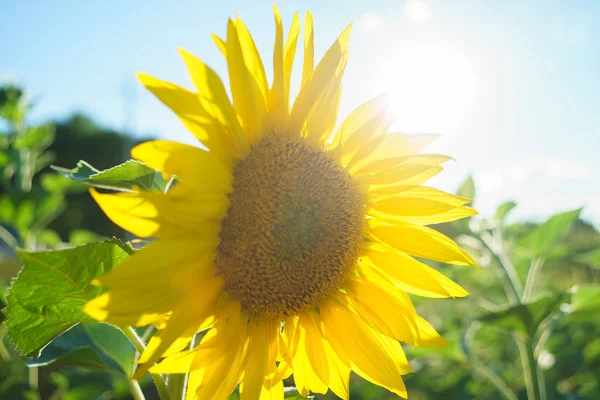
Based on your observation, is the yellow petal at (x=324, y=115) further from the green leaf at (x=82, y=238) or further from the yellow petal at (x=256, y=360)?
the green leaf at (x=82, y=238)

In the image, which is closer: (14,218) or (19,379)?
(19,379)

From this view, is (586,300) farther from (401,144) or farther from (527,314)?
(401,144)

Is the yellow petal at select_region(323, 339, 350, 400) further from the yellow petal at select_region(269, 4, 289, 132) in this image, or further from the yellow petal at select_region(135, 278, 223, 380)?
the yellow petal at select_region(269, 4, 289, 132)

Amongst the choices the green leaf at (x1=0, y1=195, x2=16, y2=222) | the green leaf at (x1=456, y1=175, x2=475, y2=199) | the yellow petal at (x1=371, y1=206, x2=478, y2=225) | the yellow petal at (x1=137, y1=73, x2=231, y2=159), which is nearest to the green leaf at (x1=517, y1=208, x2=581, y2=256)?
the green leaf at (x1=456, y1=175, x2=475, y2=199)

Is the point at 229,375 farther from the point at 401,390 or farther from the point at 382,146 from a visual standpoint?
the point at 382,146

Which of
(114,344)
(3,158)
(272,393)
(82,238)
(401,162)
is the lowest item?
(82,238)

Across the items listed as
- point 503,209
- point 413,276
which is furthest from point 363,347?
point 503,209

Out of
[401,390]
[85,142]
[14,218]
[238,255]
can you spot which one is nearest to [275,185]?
[238,255]

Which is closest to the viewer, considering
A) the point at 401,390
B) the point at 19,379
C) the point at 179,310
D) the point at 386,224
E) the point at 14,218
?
the point at 179,310

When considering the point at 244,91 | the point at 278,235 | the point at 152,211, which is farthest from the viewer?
the point at 278,235
